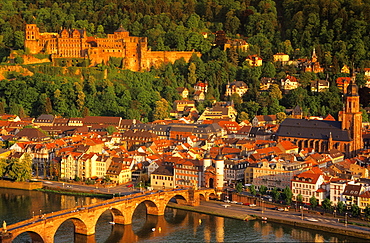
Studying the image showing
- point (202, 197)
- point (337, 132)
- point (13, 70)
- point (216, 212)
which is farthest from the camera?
point (13, 70)

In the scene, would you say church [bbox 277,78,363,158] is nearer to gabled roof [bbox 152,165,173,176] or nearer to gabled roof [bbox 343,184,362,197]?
gabled roof [bbox 152,165,173,176]

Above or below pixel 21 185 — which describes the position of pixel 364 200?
below

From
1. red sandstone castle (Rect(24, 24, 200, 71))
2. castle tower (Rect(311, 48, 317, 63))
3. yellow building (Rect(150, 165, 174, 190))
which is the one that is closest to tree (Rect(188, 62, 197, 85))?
red sandstone castle (Rect(24, 24, 200, 71))

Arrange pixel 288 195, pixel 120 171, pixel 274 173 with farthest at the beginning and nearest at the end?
pixel 120 171 → pixel 274 173 → pixel 288 195

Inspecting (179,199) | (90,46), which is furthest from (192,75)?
(179,199)

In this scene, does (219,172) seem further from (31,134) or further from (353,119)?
(31,134)

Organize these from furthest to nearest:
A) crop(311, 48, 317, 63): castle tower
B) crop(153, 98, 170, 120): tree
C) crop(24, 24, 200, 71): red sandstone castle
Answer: crop(311, 48, 317, 63): castle tower, crop(24, 24, 200, 71): red sandstone castle, crop(153, 98, 170, 120): tree

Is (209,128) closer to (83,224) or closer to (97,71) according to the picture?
(97,71)
